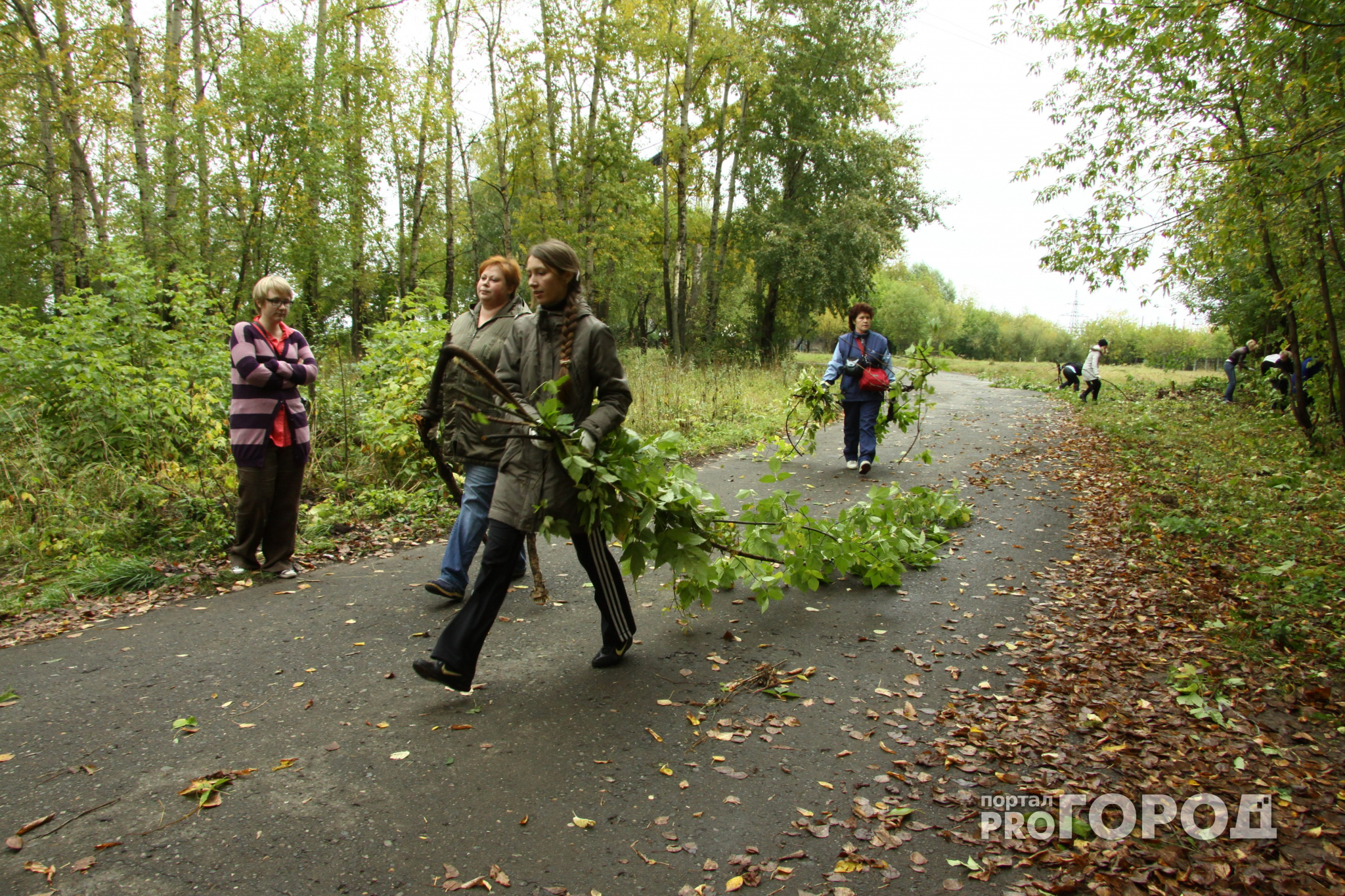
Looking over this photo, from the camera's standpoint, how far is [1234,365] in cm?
1941

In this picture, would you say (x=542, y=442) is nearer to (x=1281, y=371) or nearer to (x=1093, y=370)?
(x=1281, y=371)

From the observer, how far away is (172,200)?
13320 millimetres

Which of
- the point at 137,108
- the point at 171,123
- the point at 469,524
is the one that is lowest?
the point at 469,524

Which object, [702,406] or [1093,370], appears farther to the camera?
[1093,370]

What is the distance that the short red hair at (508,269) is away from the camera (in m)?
4.88

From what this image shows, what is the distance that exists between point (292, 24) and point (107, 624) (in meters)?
16.1

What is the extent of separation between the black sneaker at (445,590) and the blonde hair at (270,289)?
242cm

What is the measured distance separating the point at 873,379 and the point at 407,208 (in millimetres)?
28317

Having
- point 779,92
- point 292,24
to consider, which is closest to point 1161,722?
point 292,24

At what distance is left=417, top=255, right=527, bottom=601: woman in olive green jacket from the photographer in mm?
4836

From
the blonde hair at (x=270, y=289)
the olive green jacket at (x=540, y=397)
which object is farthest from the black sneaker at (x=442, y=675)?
the blonde hair at (x=270, y=289)

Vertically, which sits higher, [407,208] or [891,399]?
[407,208]

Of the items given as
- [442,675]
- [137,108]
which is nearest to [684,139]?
[137,108]

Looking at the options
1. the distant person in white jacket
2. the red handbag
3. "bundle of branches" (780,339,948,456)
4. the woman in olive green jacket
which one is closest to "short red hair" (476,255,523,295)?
the woman in olive green jacket
